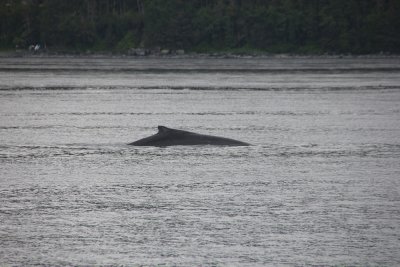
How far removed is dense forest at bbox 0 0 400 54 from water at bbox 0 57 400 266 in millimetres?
102502

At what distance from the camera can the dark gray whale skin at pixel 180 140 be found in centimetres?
2947

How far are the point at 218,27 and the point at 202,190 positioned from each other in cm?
13007

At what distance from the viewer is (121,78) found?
278ft

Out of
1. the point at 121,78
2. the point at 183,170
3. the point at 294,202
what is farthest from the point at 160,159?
the point at 121,78

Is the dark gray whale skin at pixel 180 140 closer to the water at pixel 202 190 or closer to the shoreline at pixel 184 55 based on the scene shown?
the water at pixel 202 190

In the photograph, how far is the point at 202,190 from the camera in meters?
21.1

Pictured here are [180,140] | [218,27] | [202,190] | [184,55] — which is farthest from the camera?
[184,55]

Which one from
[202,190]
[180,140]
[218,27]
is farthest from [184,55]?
[202,190]

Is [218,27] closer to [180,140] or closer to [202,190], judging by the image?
[180,140]

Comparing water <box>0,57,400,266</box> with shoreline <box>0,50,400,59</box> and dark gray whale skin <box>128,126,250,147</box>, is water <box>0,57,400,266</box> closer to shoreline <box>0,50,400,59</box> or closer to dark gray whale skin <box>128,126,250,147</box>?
dark gray whale skin <box>128,126,250,147</box>

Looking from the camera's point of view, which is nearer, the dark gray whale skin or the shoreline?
the dark gray whale skin

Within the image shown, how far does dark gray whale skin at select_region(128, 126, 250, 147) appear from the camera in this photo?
96.7 feet

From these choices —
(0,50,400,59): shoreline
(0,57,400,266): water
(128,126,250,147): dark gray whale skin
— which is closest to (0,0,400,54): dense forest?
(0,50,400,59): shoreline

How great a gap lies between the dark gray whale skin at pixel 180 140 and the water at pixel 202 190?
0.83 meters
